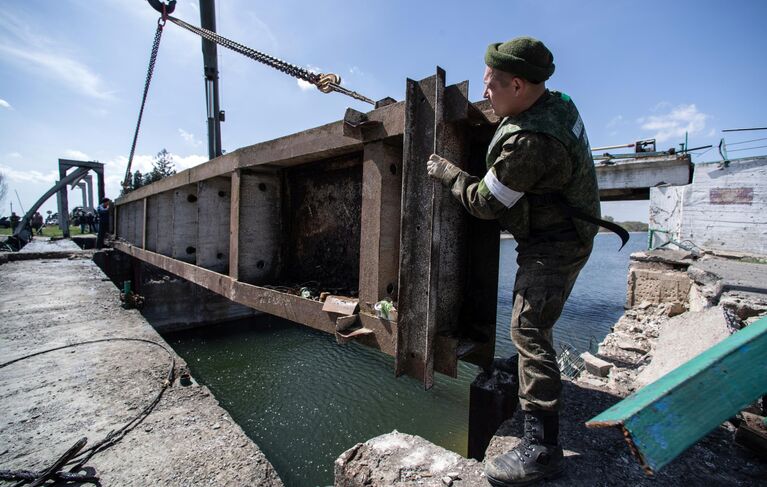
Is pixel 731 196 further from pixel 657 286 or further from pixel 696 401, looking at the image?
pixel 696 401

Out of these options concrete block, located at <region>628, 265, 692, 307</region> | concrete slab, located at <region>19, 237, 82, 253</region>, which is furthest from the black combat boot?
concrete slab, located at <region>19, 237, 82, 253</region>

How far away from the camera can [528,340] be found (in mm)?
1652

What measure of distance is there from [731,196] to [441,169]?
14541 millimetres

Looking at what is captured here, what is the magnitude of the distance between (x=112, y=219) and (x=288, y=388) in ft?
31.7

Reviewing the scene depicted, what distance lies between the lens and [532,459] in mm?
1546

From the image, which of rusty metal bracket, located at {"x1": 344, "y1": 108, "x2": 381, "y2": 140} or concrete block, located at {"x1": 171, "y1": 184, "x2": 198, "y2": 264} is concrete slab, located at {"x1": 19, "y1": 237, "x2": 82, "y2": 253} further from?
rusty metal bracket, located at {"x1": 344, "y1": 108, "x2": 381, "y2": 140}

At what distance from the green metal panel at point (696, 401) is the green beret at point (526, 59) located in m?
1.29

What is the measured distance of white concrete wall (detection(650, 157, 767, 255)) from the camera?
10625mm

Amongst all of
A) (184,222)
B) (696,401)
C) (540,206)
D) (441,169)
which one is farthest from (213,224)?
(696,401)

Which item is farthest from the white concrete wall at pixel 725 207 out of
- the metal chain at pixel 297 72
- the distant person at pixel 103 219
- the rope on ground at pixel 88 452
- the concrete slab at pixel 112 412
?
the distant person at pixel 103 219

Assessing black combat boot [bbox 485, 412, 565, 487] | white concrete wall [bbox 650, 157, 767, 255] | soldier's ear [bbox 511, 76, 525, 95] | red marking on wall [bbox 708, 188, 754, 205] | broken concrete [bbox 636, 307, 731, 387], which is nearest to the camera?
black combat boot [bbox 485, 412, 565, 487]

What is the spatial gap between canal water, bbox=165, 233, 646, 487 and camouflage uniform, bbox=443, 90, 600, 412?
5.39 meters

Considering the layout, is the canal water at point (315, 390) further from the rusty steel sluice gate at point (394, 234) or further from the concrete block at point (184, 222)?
the rusty steel sluice gate at point (394, 234)

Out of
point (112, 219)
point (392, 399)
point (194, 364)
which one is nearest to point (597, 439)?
point (392, 399)
